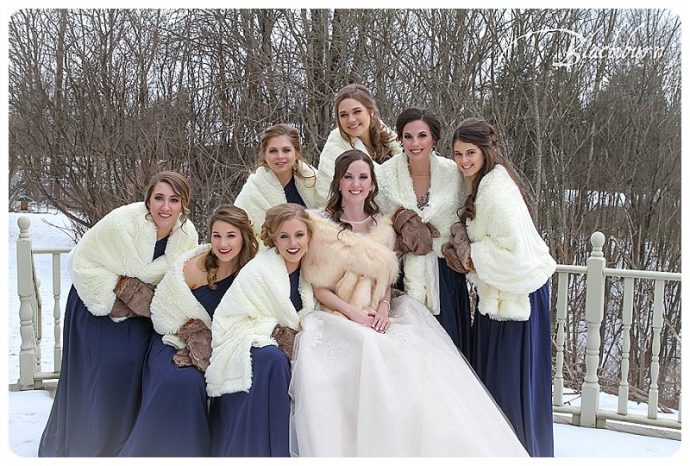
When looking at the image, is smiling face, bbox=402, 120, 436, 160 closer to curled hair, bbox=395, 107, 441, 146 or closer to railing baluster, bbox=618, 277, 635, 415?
curled hair, bbox=395, 107, 441, 146

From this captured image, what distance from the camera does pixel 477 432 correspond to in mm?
2611

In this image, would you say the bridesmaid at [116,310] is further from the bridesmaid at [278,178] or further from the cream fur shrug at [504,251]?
the cream fur shrug at [504,251]

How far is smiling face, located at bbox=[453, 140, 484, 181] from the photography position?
10.6 ft

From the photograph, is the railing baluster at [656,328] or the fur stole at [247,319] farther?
the railing baluster at [656,328]

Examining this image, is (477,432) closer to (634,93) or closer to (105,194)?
(634,93)

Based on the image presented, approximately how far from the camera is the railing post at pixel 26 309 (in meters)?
4.29

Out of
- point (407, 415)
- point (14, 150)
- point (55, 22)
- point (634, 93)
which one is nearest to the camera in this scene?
point (407, 415)

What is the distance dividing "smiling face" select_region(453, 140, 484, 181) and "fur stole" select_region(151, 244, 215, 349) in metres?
1.41

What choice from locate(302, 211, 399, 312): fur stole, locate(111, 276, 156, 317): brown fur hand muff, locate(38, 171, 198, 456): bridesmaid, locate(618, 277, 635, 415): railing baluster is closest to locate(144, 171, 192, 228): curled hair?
locate(38, 171, 198, 456): bridesmaid

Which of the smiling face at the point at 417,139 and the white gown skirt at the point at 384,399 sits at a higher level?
the smiling face at the point at 417,139

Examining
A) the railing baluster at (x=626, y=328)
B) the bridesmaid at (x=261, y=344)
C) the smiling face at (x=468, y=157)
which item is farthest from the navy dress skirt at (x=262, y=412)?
the railing baluster at (x=626, y=328)

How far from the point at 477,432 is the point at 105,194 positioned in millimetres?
6957

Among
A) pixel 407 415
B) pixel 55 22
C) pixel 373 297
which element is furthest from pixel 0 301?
pixel 55 22

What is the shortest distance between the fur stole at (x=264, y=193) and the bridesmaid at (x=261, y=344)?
20.1 inches
